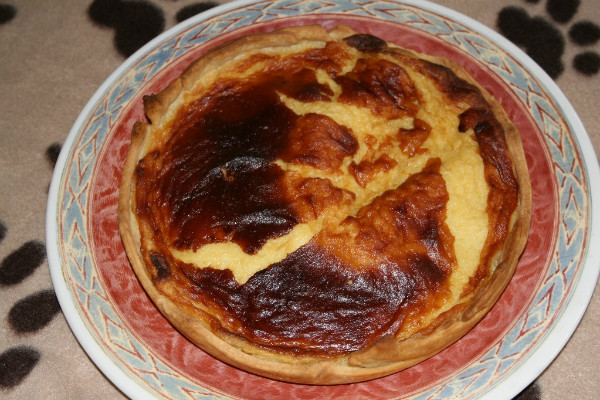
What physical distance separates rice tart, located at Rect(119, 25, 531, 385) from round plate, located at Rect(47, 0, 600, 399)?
19cm

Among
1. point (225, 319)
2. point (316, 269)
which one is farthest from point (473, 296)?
point (225, 319)

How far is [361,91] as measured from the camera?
3.57 meters

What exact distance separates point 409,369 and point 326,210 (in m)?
0.92

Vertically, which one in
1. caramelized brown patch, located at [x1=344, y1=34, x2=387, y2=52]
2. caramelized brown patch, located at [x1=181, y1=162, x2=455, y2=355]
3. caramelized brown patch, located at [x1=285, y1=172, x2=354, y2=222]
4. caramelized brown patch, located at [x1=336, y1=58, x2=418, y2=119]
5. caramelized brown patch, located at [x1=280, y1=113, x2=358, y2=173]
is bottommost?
caramelized brown patch, located at [x1=181, y1=162, x2=455, y2=355]

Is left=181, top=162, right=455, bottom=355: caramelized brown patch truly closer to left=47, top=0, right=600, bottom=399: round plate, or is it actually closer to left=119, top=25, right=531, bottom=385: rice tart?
left=119, top=25, right=531, bottom=385: rice tart

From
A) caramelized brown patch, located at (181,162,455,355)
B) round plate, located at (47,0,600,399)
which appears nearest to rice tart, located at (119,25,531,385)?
caramelized brown patch, located at (181,162,455,355)

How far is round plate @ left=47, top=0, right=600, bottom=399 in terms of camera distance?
10.0 ft

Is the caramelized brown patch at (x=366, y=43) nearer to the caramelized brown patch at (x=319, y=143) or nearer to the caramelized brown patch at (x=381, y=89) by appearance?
the caramelized brown patch at (x=381, y=89)

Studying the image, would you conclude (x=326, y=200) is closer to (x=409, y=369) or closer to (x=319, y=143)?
(x=319, y=143)

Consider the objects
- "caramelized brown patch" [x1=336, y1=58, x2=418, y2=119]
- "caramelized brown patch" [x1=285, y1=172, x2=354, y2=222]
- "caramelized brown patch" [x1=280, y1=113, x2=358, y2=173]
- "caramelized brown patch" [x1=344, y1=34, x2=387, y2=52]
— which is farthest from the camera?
"caramelized brown patch" [x1=344, y1=34, x2=387, y2=52]

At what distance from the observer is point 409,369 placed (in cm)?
310

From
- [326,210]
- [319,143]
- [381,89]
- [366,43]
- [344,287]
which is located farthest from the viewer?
[366,43]

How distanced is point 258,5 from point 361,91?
1133 mm

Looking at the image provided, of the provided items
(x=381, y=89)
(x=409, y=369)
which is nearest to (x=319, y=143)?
(x=381, y=89)
